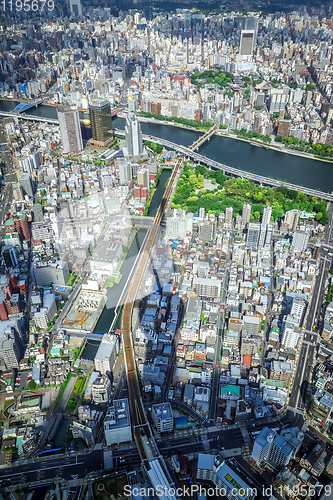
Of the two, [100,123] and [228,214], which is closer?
[228,214]

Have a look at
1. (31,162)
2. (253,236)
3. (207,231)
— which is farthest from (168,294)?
(31,162)

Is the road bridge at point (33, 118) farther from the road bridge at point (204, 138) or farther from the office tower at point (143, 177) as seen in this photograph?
the office tower at point (143, 177)

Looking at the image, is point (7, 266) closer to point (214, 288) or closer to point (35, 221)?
point (35, 221)

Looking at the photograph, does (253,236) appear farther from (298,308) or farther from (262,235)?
(298,308)

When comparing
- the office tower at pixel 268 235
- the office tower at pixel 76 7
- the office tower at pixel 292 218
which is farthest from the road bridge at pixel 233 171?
the office tower at pixel 76 7

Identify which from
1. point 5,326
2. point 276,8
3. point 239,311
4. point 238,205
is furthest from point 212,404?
point 276,8

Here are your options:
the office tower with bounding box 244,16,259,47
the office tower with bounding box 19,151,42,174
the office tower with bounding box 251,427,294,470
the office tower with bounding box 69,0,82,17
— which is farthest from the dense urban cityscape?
the office tower with bounding box 69,0,82,17
